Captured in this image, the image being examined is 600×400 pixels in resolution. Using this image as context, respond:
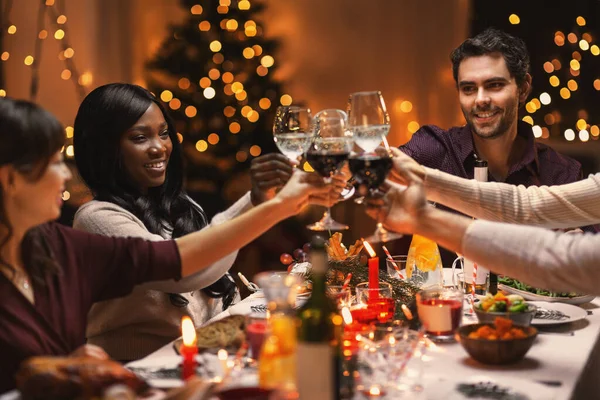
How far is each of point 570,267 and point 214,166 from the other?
4.61 m

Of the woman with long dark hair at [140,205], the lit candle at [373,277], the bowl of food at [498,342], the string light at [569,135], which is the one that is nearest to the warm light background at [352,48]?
the string light at [569,135]

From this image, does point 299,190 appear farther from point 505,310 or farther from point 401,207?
point 505,310

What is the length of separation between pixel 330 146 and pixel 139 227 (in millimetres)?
734

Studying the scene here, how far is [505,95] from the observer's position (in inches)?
140

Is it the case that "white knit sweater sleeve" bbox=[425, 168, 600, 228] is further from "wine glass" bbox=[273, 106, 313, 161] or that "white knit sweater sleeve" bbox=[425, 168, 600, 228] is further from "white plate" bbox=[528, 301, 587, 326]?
"wine glass" bbox=[273, 106, 313, 161]

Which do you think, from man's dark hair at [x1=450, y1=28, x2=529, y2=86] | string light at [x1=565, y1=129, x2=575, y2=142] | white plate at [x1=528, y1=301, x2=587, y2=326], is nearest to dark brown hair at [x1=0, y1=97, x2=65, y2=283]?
white plate at [x1=528, y1=301, x2=587, y2=326]

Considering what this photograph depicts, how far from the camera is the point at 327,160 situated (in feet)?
6.59

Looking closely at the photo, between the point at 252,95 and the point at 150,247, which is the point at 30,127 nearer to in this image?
the point at 150,247

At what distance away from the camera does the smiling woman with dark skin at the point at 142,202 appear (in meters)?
2.35

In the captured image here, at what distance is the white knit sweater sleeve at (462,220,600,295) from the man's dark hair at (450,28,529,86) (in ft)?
6.18

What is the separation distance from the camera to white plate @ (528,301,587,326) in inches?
86.2

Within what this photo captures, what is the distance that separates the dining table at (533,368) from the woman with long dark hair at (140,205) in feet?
1.55

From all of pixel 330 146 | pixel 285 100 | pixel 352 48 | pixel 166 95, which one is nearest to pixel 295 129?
pixel 330 146

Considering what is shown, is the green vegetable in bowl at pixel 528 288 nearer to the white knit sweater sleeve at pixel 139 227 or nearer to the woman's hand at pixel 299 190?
the woman's hand at pixel 299 190
